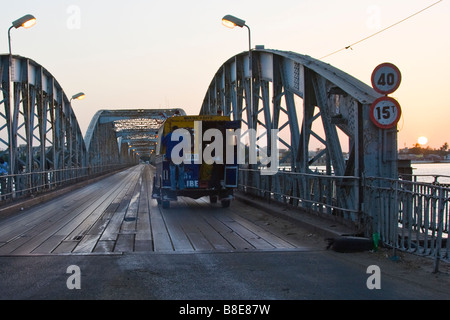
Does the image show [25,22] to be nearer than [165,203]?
No

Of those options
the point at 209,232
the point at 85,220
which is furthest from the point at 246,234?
the point at 85,220

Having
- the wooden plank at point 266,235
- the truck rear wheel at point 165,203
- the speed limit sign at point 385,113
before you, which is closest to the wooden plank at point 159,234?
the truck rear wheel at point 165,203

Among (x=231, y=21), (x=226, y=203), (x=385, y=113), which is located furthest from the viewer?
(x=231, y=21)

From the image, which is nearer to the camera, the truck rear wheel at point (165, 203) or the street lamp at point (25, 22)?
the truck rear wheel at point (165, 203)

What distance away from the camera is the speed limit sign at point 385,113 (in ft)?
29.0

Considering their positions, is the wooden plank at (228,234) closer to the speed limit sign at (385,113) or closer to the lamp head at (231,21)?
the speed limit sign at (385,113)

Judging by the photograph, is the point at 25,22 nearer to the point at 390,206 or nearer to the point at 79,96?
the point at 390,206

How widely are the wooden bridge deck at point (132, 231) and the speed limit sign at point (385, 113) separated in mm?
2723

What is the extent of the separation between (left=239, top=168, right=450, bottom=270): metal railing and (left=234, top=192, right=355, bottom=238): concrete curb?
188 mm

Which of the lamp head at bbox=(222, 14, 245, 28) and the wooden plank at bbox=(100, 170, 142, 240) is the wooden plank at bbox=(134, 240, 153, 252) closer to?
the wooden plank at bbox=(100, 170, 142, 240)

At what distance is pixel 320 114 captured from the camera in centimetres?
1213

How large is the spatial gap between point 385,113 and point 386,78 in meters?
0.65

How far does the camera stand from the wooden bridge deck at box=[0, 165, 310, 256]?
9055mm
